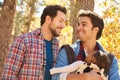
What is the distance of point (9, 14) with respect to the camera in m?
11.9

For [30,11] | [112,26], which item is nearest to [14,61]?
[112,26]

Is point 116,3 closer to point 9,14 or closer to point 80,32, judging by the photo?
point 9,14

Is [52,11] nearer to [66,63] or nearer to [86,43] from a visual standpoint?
[86,43]

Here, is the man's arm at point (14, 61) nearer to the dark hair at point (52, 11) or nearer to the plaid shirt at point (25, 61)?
the plaid shirt at point (25, 61)

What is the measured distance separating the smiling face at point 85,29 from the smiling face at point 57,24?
385mm

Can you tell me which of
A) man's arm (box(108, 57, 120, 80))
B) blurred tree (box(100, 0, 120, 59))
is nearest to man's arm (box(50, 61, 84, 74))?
man's arm (box(108, 57, 120, 80))

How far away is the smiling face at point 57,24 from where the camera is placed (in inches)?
188

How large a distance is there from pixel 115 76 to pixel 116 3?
31.7 feet

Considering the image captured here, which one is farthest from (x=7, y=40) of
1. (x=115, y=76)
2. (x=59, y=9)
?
(x=115, y=76)

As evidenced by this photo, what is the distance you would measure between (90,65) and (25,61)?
1.00 m

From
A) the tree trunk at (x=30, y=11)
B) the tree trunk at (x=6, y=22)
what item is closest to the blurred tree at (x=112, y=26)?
the tree trunk at (x=6, y=22)

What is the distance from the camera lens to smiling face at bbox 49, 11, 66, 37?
4779mm

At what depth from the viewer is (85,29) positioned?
4.46 m

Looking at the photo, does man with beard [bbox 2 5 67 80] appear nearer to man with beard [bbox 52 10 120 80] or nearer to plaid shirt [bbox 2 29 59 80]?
plaid shirt [bbox 2 29 59 80]
